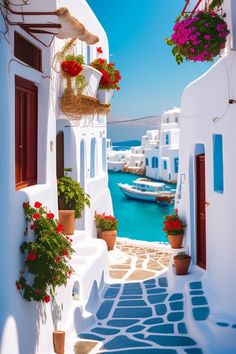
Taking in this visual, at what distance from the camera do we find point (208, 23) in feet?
24.1

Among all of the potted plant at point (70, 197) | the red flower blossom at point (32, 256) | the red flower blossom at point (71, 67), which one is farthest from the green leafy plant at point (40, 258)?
the potted plant at point (70, 197)

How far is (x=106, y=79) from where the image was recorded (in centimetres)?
1231

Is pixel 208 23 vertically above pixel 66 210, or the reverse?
pixel 208 23

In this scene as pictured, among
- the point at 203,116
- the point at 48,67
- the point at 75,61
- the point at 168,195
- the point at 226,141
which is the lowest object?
the point at 168,195

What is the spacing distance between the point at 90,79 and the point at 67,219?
3.43 m

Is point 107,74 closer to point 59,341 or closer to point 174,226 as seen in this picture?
point 174,226

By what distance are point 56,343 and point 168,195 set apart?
41186 mm

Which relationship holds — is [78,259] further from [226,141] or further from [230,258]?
[226,141]

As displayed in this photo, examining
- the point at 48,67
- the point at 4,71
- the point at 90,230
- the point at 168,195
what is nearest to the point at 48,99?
the point at 48,67

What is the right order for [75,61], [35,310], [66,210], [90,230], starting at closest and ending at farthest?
[35,310], [75,61], [66,210], [90,230]

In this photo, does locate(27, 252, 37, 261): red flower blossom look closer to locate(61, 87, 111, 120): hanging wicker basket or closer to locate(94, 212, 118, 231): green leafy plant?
locate(61, 87, 111, 120): hanging wicker basket

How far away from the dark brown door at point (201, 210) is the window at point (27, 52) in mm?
5033

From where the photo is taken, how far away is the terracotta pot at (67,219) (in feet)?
35.5

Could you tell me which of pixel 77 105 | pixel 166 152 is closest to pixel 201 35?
pixel 77 105
